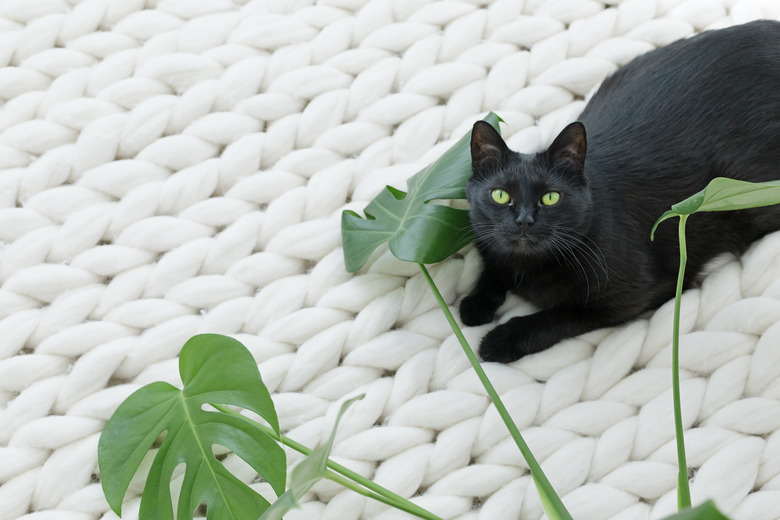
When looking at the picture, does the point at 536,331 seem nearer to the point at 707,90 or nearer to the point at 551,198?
the point at 551,198

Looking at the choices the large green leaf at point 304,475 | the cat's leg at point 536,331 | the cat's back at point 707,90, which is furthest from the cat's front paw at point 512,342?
the large green leaf at point 304,475

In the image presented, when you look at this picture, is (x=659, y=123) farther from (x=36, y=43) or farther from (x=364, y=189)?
(x=36, y=43)

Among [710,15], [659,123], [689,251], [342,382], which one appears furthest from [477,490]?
[710,15]

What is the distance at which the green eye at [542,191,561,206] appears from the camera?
35.8 inches

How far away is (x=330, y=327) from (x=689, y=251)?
1.48 feet

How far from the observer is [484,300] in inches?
38.8

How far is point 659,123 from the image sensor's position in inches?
38.8

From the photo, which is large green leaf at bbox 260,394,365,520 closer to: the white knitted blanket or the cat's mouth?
the white knitted blanket

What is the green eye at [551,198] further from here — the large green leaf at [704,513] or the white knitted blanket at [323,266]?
the large green leaf at [704,513]

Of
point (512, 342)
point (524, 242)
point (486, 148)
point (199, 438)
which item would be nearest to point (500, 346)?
point (512, 342)

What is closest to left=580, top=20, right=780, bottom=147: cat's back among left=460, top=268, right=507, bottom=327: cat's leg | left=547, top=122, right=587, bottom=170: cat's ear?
left=547, top=122, right=587, bottom=170: cat's ear

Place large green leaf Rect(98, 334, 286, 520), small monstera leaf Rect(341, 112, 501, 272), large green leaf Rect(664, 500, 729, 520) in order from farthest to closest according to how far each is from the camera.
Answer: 1. small monstera leaf Rect(341, 112, 501, 272)
2. large green leaf Rect(98, 334, 286, 520)
3. large green leaf Rect(664, 500, 729, 520)

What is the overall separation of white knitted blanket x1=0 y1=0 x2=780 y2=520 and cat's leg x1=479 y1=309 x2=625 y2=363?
2cm

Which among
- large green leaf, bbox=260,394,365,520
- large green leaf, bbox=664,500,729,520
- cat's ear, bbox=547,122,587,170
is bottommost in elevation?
large green leaf, bbox=260,394,365,520
